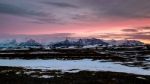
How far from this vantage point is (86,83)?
24.5 m

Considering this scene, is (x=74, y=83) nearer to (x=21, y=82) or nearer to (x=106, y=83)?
(x=106, y=83)

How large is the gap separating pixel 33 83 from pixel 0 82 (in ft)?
9.94

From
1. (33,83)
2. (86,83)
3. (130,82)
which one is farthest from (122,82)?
(33,83)

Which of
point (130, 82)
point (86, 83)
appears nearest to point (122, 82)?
Answer: point (130, 82)

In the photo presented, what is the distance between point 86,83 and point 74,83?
42.5 inches

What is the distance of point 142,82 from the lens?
25375mm

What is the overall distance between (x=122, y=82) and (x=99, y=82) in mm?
2206

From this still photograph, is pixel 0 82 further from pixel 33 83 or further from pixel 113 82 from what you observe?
pixel 113 82

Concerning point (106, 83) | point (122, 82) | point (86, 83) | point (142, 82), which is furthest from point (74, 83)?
point (142, 82)

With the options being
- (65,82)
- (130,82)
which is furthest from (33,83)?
(130,82)

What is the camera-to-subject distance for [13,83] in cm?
2509

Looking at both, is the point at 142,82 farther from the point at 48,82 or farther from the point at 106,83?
the point at 48,82

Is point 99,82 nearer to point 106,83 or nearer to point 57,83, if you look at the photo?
point 106,83

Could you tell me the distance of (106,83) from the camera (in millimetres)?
24500
